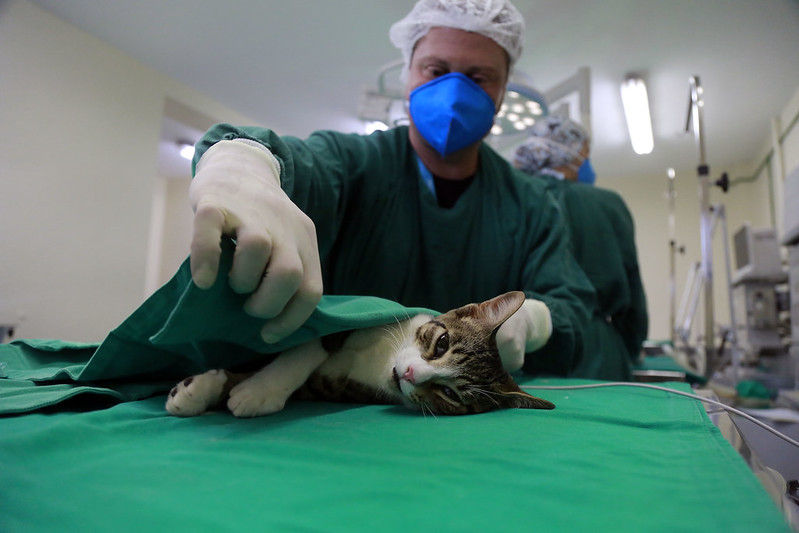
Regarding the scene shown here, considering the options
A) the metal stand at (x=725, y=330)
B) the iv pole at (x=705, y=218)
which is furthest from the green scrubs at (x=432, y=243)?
the metal stand at (x=725, y=330)

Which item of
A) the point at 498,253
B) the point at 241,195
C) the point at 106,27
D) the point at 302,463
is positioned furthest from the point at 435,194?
the point at 106,27

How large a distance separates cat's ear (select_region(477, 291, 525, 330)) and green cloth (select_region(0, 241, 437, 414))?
0.48 ft

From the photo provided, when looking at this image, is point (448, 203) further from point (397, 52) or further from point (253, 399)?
point (397, 52)

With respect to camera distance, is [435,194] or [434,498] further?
[435,194]

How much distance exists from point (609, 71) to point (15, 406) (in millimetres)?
4402

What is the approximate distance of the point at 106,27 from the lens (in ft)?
8.37

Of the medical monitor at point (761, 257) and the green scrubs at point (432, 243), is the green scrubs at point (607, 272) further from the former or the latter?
the medical monitor at point (761, 257)

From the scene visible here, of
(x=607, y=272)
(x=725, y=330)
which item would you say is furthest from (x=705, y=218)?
(x=725, y=330)

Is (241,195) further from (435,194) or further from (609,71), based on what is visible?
(609,71)

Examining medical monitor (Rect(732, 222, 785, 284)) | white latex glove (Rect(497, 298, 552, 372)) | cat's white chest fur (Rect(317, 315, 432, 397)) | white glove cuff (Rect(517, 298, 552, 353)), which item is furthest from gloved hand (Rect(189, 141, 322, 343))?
medical monitor (Rect(732, 222, 785, 284))

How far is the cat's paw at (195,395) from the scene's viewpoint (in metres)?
0.63

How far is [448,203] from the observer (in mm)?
1409

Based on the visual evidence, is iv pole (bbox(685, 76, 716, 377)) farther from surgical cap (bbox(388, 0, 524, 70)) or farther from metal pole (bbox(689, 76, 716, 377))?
surgical cap (bbox(388, 0, 524, 70))

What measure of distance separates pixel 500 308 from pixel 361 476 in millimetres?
492
